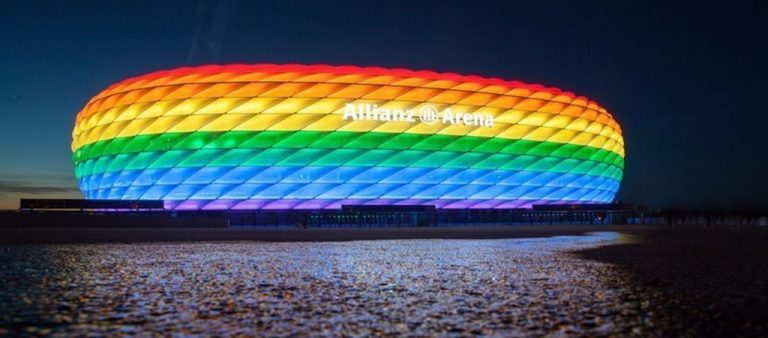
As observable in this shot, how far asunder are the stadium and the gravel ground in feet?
91.5

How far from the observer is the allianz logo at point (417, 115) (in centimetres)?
3675

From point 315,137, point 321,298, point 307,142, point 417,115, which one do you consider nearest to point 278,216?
point 307,142

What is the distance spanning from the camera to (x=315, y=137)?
119ft

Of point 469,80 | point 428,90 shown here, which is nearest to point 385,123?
point 428,90

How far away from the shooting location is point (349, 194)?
3822 cm

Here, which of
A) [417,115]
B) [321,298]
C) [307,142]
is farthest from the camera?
Result: [417,115]

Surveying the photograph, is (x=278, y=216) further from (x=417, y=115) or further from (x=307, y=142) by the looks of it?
(x=417, y=115)

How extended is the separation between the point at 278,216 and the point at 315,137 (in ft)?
17.9

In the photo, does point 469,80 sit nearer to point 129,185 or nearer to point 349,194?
point 349,194

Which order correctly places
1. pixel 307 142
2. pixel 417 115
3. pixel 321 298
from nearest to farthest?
1. pixel 321 298
2. pixel 307 142
3. pixel 417 115

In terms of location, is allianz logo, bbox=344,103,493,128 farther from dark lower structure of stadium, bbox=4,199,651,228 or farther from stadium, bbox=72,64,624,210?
dark lower structure of stadium, bbox=4,199,651,228

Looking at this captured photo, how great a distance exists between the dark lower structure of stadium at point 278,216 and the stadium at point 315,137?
1.67m

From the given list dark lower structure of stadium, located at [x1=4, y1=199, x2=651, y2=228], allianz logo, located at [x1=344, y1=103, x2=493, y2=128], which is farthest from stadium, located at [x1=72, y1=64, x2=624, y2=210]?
dark lower structure of stadium, located at [x1=4, y1=199, x2=651, y2=228]

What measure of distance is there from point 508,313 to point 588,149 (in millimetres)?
43131
